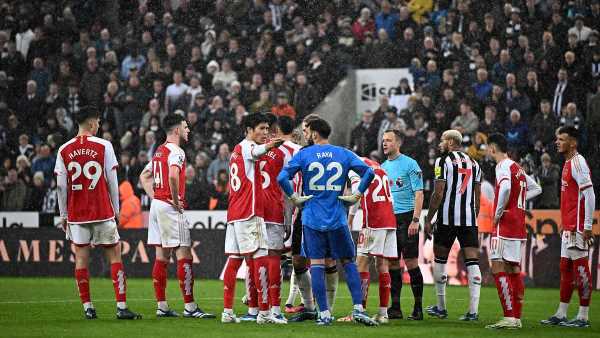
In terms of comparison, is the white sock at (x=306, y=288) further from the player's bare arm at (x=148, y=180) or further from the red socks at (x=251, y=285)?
the player's bare arm at (x=148, y=180)

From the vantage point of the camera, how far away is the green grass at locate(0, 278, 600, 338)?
10.9 metres

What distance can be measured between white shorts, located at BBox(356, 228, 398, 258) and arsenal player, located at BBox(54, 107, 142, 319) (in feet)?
9.62

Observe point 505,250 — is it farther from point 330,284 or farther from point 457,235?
point 330,284

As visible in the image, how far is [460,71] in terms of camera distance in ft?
74.9

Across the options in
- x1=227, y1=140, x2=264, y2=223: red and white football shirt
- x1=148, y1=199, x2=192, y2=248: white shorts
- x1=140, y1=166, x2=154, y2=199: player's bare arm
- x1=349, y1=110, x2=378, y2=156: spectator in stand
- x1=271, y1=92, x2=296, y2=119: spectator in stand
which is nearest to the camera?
x1=227, y1=140, x2=264, y2=223: red and white football shirt

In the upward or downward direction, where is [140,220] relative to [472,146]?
downward

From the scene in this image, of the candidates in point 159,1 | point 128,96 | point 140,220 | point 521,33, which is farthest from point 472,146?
point 159,1

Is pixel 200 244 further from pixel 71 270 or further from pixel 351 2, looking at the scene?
pixel 351 2

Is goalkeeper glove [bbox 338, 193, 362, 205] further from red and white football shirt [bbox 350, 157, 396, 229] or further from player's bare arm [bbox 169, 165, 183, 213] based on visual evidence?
player's bare arm [bbox 169, 165, 183, 213]

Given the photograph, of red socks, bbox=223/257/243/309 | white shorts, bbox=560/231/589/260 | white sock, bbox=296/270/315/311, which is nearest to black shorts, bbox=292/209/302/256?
white sock, bbox=296/270/315/311

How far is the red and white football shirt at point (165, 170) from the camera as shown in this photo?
42.2ft

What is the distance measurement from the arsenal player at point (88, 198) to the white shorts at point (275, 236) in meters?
1.83

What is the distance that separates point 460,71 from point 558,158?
10.4 feet

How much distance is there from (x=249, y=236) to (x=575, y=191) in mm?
4057
